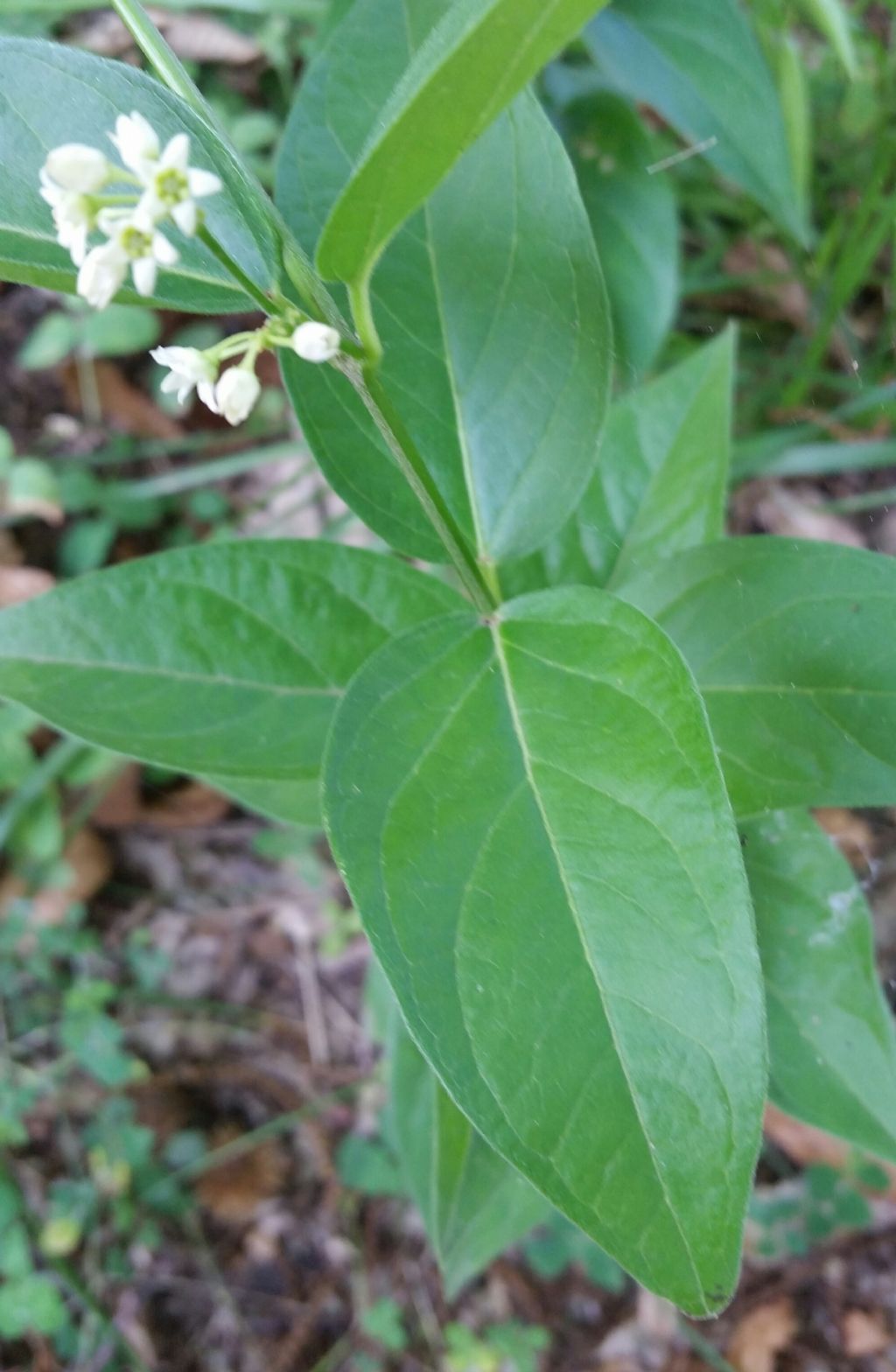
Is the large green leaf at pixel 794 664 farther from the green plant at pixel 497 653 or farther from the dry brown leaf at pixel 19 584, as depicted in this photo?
the dry brown leaf at pixel 19 584

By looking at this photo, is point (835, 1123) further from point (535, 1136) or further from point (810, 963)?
point (535, 1136)

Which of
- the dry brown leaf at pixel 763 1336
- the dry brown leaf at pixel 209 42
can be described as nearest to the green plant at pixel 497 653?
the dry brown leaf at pixel 763 1336

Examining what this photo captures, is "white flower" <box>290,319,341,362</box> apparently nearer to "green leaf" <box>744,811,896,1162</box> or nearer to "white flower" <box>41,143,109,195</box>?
"white flower" <box>41,143,109,195</box>

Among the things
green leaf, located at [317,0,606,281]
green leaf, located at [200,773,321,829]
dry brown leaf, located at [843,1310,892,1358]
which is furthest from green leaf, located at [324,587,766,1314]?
dry brown leaf, located at [843,1310,892,1358]

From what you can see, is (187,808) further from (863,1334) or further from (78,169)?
(78,169)

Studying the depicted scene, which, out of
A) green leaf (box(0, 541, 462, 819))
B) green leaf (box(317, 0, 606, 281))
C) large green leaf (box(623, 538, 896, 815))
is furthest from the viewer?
green leaf (box(0, 541, 462, 819))

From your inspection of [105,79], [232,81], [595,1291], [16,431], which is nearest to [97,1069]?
[595,1291]
